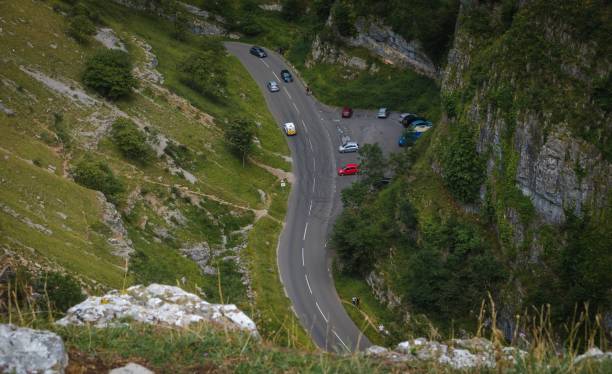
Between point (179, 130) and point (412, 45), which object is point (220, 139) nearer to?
point (179, 130)

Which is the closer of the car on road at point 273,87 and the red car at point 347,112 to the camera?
the red car at point 347,112

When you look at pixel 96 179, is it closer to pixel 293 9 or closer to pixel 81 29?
pixel 81 29

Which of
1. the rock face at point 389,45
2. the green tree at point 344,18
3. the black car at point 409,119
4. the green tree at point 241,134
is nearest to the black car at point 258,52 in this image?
the green tree at point 344,18

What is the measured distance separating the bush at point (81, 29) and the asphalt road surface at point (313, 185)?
24.3m

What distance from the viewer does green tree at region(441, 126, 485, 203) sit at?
6756cm

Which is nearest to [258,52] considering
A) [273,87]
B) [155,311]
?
[273,87]

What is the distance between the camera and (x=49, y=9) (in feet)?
294

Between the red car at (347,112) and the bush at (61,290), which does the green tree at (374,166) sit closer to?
the red car at (347,112)

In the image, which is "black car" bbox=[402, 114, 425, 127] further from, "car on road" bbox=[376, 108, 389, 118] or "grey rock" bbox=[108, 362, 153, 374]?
"grey rock" bbox=[108, 362, 153, 374]

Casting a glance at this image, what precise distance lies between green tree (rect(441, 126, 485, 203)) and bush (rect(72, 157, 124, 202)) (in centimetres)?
3050

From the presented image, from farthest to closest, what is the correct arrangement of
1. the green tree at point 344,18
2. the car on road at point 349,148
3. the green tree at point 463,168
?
the green tree at point 344,18
the car on road at point 349,148
the green tree at point 463,168

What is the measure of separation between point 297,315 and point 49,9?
5060cm

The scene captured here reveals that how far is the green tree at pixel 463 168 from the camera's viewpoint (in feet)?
222

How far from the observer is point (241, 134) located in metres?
82.6
